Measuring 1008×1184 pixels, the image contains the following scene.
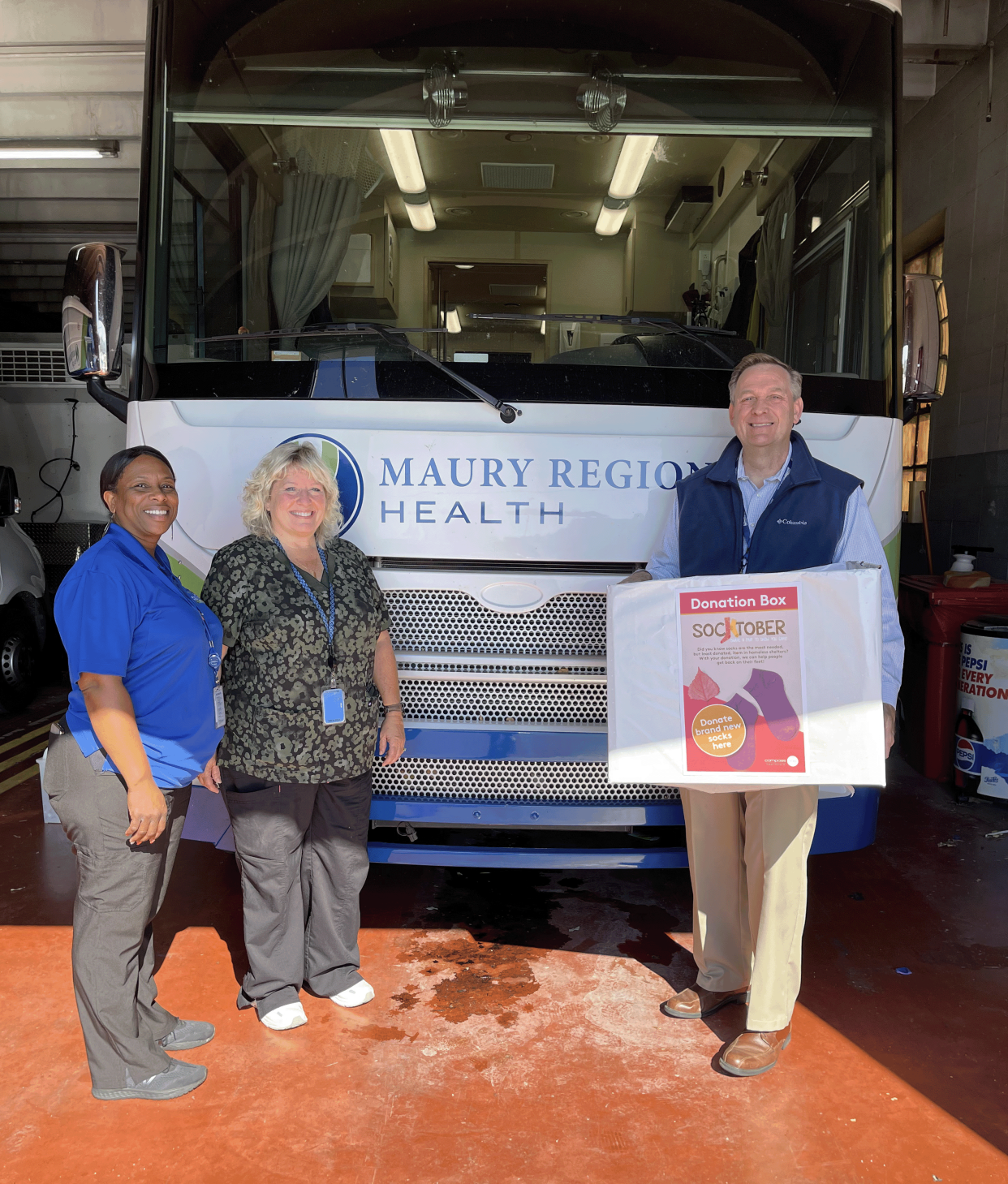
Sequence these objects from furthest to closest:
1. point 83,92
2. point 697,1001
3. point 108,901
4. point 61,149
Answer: point 61,149
point 83,92
point 697,1001
point 108,901

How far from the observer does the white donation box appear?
216cm

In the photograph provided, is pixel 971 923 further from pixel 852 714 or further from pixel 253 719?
pixel 253 719

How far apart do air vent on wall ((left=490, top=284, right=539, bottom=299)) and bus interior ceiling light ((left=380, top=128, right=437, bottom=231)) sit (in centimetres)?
31

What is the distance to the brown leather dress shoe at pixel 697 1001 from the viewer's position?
2.71 meters

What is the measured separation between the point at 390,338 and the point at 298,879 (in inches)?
62.4

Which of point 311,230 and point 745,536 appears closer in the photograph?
point 745,536

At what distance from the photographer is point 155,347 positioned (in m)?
2.94

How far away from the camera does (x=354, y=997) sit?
8.98 ft

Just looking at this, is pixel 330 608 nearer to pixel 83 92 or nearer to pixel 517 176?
pixel 517 176

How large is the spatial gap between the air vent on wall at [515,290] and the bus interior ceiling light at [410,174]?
31 centimetres

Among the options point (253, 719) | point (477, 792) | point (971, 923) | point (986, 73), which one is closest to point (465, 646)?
point (477, 792)

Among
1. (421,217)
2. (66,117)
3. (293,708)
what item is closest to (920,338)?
(421,217)

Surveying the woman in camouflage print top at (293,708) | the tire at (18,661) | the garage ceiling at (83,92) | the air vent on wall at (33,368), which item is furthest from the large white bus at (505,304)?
the air vent on wall at (33,368)

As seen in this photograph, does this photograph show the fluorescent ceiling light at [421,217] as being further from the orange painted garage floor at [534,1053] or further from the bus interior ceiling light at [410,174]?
the orange painted garage floor at [534,1053]
